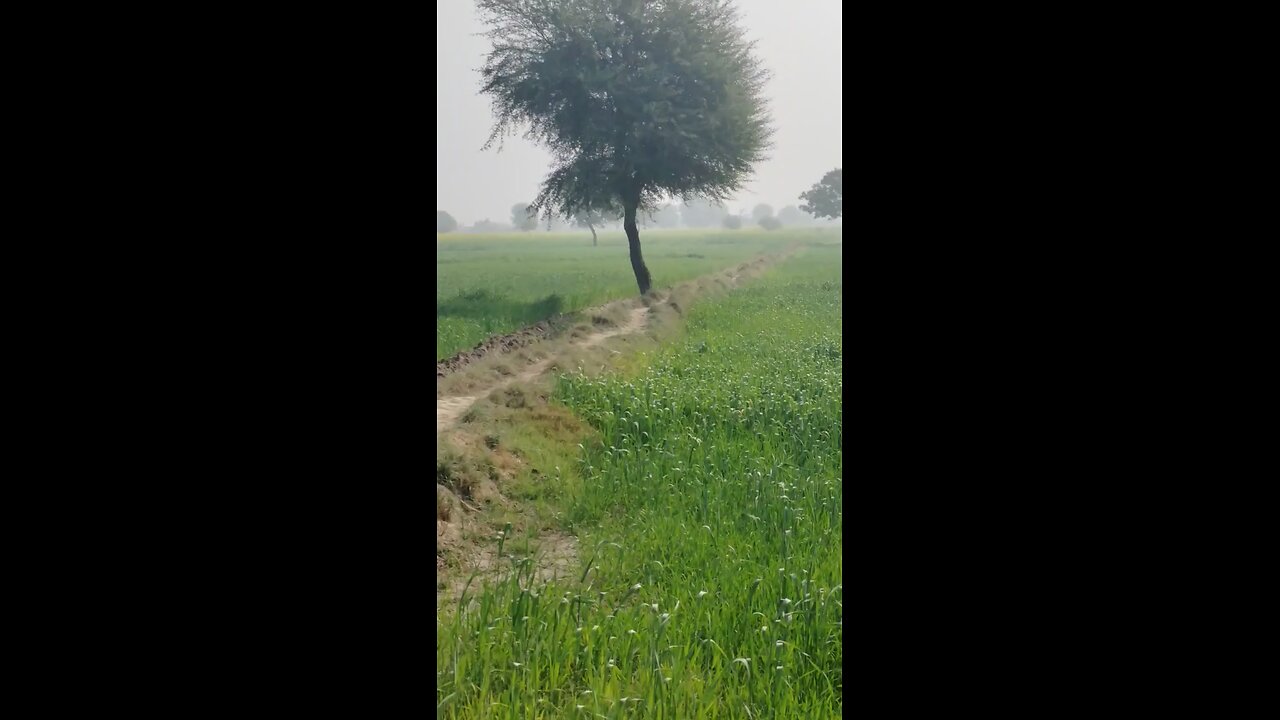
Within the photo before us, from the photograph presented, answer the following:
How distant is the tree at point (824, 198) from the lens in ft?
17.4

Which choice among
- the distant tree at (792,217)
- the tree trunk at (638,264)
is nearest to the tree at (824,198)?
the distant tree at (792,217)

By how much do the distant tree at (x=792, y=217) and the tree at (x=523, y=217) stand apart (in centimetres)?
173

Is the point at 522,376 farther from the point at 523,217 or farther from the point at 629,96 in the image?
the point at 629,96

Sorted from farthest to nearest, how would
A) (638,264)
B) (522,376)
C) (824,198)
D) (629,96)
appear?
(638,264)
(629,96)
(522,376)
(824,198)

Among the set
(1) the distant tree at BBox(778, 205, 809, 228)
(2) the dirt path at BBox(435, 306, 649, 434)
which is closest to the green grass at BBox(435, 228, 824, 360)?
(1) the distant tree at BBox(778, 205, 809, 228)

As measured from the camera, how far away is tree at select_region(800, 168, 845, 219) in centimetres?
530

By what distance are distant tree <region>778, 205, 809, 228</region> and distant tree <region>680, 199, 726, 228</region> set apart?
57cm

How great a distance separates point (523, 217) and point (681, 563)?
3282 mm

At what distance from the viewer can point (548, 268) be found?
766cm

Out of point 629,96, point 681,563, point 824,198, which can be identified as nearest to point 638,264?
point 629,96

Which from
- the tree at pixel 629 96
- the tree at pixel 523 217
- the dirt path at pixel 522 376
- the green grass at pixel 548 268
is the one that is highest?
the tree at pixel 629 96

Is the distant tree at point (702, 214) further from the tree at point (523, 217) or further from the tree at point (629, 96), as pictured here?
the tree at point (523, 217)

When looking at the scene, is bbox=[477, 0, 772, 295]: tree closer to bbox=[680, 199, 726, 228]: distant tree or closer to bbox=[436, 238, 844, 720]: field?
bbox=[680, 199, 726, 228]: distant tree
